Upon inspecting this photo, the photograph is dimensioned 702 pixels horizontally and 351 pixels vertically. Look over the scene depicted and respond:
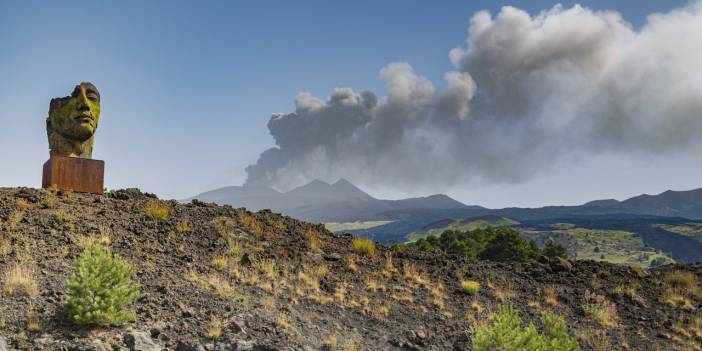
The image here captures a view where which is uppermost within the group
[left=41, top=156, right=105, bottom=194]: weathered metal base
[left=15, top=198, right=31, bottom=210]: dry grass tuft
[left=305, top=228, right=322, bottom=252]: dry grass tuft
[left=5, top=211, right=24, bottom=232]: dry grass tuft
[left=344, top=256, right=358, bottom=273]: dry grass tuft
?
[left=41, top=156, right=105, bottom=194]: weathered metal base

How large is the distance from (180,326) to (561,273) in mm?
14412

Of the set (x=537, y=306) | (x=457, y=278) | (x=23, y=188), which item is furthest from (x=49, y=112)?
(x=537, y=306)

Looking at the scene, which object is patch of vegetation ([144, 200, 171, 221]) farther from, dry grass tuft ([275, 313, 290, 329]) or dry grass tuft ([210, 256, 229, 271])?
dry grass tuft ([275, 313, 290, 329])

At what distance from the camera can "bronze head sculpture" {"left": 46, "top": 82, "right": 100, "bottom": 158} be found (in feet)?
60.0

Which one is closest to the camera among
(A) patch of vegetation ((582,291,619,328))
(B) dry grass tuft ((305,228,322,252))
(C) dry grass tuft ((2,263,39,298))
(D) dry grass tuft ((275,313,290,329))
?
(C) dry grass tuft ((2,263,39,298))

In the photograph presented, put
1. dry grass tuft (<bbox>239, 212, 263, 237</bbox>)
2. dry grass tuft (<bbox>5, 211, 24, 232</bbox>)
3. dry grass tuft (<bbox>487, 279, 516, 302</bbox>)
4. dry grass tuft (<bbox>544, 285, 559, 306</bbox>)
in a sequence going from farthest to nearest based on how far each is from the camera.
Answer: dry grass tuft (<bbox>239, 212, 263, 237</bbox>) < dry grass tuft (<bbox>544, 285, 559, 306</bbox>) < dry grass tuft (<bbox>487, 279, 516, 302</bbox>) < dry grass tuft (<bbox>5, 211, 24, 232</bbox>)

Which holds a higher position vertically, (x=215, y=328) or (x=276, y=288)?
(x=276, y=288)

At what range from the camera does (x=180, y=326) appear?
1017 cm

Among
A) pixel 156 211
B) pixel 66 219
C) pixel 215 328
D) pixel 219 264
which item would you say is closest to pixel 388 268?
pixel 219 264

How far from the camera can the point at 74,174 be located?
1805cm

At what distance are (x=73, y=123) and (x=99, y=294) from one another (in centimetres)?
1075

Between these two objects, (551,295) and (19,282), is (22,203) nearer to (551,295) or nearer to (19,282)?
(19,282)

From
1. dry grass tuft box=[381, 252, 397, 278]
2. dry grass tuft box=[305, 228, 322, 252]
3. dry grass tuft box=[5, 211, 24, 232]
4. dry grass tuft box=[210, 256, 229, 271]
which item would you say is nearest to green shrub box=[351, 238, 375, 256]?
dry grass tuft box=[381, 252, 397, 278]

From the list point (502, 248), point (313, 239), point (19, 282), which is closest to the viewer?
point (19, 282)
